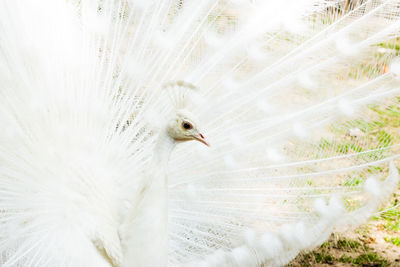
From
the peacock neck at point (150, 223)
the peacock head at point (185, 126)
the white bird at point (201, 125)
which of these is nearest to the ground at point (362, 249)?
the white bird at point (201, 125)

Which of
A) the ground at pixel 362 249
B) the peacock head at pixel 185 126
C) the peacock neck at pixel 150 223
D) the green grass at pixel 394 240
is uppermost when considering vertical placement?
the green grass at pixel 394 240

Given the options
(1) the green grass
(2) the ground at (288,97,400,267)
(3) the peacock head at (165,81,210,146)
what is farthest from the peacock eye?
(1) the green grass

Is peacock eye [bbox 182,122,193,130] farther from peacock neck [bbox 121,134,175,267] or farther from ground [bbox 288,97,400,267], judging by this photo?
ground [bbox 288,97,400,267]

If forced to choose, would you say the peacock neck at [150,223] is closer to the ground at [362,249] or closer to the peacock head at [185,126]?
the peacock head at [185,126]

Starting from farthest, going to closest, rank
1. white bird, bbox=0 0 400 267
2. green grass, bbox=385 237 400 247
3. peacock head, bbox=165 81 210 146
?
green grass, bbox=385 237 400 247 → white bird, bbox=0 0 400 267 → peacock head, bbox=165 81 210 146

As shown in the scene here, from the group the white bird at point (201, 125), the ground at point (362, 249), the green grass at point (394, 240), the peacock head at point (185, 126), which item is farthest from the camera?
the green grass at point (394, 240)

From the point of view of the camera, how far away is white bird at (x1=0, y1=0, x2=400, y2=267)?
1726mm

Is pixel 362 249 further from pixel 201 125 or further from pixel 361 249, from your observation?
pixel 201 125

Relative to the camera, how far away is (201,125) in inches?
71.3

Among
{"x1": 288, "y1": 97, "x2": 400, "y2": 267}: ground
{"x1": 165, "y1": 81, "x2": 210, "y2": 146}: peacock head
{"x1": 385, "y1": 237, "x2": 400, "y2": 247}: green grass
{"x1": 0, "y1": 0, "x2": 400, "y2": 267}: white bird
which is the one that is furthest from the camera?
{"x1": 385, "y1": 237, "x2": 400, "y2": 247}: green grass

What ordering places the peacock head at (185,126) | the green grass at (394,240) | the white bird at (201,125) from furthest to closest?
the green grass at (394,240), the white bird at (201,125), the peacock head at (185,126)

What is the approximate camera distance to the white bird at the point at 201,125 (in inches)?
67.9

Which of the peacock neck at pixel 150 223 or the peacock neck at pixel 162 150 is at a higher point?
the peacock neck at pixel 162 150

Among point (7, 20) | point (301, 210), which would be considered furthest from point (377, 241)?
point (7, 20)
